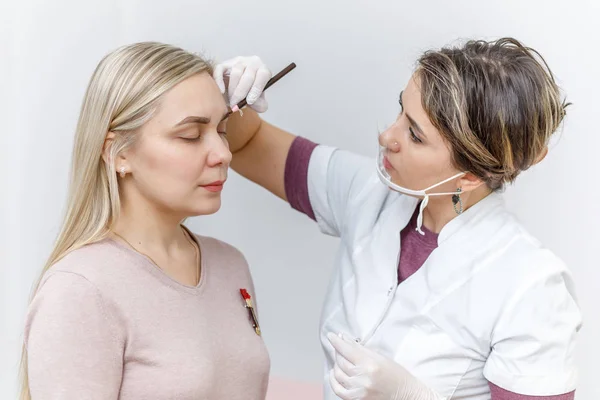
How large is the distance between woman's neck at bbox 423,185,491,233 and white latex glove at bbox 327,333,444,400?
13.2 inches

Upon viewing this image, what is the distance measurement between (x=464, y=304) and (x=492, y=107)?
0.41 meters

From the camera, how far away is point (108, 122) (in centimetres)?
143

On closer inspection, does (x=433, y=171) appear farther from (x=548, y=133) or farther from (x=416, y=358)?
(x=416, y=358)

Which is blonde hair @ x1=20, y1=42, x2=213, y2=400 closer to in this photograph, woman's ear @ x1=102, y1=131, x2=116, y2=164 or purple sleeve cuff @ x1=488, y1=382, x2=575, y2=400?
woman's ear @ x1=102, y1=131, x2=116, y2=164

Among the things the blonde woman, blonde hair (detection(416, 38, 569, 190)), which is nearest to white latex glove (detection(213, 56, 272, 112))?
the blonde woman

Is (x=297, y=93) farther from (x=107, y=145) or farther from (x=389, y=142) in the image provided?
(x=107, y=145)

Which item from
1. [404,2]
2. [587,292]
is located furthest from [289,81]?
[587,292]

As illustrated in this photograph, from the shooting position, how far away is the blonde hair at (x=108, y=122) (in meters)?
1.42

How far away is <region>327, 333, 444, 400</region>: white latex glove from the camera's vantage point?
1.55 m

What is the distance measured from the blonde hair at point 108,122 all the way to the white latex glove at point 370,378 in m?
0.55

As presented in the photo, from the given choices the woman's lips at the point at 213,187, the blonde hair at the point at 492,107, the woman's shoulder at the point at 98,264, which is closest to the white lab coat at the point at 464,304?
the blonde hair at the point at 492,107

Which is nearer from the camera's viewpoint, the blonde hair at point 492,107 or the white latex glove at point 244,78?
the blonde hair at point 492,107

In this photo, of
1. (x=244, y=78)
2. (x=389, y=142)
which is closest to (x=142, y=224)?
(x=244, y=78)

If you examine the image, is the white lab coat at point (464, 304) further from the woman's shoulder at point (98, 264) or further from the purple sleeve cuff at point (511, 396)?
the woman's shoulder at point (98, 264)
